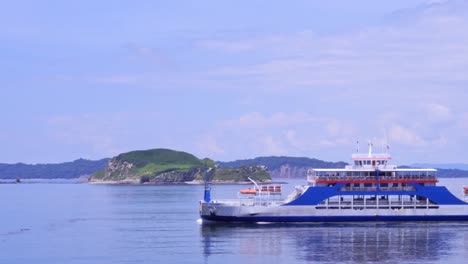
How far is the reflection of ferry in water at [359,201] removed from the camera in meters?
86.8

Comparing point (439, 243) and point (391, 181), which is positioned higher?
point (391, 181)

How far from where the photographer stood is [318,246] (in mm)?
69375

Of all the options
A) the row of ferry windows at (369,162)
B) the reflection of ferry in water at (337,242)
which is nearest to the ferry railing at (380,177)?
the row of ferry windows at (369,162)

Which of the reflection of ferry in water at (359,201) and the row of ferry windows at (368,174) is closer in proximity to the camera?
the reflection of ferry in water at (359,201)

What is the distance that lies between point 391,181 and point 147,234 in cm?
2625

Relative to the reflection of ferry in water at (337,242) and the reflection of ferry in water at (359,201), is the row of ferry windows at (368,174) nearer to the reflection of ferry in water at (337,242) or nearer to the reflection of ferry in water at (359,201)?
the reflection of ferry in water at (359,201)

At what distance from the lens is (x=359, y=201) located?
88.6 metres

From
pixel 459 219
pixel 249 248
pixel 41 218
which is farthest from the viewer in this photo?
pixel 41 218

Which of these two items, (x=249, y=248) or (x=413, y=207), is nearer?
(x=249, y=248)

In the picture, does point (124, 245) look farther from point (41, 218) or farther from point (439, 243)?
point (41, 218)

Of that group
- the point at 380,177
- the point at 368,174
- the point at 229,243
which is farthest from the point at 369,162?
the point at 229,243

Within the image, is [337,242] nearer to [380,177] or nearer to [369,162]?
[380,177]

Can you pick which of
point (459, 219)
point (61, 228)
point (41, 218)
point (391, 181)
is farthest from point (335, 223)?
point (41, 218)

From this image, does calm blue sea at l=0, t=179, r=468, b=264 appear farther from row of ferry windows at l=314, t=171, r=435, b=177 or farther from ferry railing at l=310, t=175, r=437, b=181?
row of ferry windows at l=314, t=171, r=435, b=177
